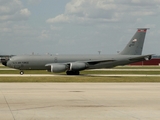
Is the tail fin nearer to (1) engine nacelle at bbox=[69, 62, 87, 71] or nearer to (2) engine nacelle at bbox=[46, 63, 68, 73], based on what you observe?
(1) engine nacelle at bbox=[69, 62, 87, 71]

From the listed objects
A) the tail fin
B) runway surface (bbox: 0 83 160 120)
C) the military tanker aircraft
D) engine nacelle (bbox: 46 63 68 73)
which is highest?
the tail fin

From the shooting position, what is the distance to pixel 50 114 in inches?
607

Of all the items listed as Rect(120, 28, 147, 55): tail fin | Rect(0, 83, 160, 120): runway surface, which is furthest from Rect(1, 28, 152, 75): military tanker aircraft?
Rect(0, 83, 160, 120): runway surface

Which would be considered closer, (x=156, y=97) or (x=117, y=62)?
(x=156, y=97)

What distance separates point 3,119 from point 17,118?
536 millimetres

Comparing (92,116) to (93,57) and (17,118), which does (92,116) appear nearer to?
(17,118)

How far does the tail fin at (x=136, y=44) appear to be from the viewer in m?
57.4

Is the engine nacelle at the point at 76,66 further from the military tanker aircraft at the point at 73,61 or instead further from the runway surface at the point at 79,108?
the runway surface at the point at 79,108

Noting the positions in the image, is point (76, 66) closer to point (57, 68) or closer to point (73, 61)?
point (73, 61)

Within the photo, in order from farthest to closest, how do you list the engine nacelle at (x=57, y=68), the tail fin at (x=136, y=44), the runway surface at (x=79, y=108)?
the tail fin at (x=136, y=44) → the engine nacelle at (x=57, y=68) → the runway surface at (x=79, y=108)

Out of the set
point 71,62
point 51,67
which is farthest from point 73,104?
point 71,62

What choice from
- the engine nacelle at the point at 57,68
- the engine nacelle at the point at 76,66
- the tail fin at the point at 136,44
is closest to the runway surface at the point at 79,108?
the engine nacelle at the point at 57,68

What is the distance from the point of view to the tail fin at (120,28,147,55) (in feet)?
188

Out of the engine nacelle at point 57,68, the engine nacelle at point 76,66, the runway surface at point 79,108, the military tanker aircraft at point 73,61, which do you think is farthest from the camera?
the military tanker aircraft at point 73,61
